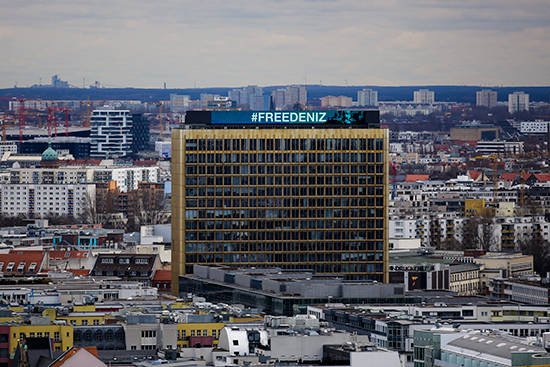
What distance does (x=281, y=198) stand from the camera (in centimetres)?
13975

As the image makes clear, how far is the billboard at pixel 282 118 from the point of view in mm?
140625

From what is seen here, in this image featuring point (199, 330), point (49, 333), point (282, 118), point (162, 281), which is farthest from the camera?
point (162, 281)

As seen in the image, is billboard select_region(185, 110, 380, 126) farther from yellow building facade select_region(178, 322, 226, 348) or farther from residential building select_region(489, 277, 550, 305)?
yellow building facade select_region(178, 322, 226, 348)

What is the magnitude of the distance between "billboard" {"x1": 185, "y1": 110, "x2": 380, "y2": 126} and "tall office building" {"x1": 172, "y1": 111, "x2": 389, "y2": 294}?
296mm

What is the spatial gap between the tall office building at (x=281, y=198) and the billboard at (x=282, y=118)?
0.97ft

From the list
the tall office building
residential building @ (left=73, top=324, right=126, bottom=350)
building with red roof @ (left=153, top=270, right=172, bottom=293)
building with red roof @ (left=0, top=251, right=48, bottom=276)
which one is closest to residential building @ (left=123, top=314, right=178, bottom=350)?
residential building @ (left=73, top=324, right=126, bottom=350)

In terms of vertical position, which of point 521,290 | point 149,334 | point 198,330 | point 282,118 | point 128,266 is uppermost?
point 282,118

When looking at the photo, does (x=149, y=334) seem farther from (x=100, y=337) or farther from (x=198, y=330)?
(x=198, y=330)

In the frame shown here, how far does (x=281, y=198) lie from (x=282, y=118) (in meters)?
7.03

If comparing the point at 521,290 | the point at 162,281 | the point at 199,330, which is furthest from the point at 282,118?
the point at 199,330

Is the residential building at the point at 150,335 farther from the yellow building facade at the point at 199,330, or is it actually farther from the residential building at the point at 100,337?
the yellow building facade at the point at 199,330

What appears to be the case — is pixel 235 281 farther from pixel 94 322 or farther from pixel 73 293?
pixel 94 322

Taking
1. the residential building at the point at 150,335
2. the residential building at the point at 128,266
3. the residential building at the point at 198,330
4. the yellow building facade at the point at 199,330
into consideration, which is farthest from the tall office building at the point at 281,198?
the residential building at the point at 150,335

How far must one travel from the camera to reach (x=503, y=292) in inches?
6166
